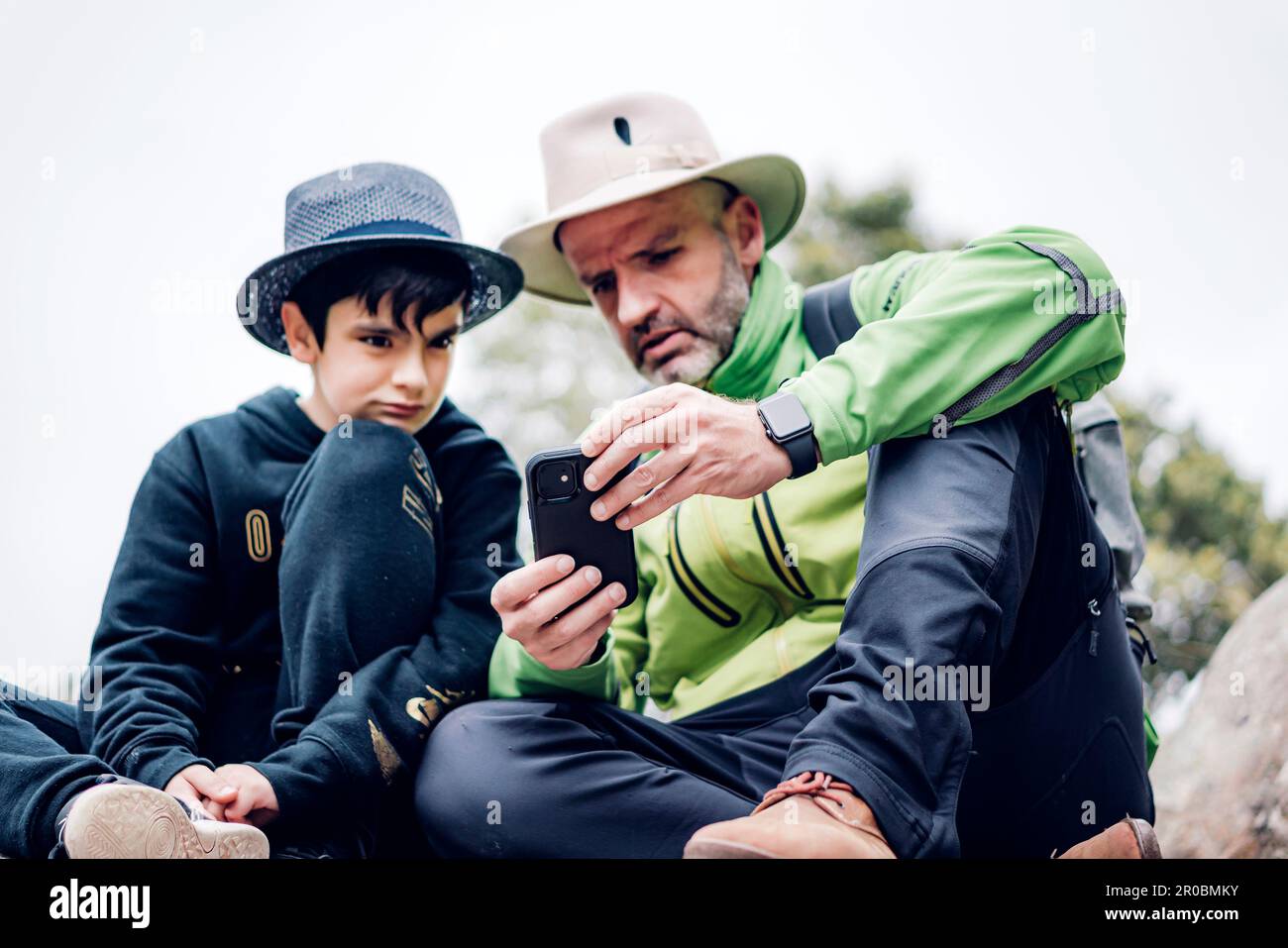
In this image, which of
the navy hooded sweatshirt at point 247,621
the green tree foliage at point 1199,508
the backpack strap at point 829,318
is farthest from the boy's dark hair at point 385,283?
the green tree foliage at point 1199,508

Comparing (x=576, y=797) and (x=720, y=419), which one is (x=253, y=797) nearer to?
(x=576, y=797)

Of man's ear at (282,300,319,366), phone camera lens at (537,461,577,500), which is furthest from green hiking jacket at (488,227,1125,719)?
man's ear at (282,300,319,366)

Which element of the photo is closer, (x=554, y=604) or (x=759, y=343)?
(x=554, y=604)

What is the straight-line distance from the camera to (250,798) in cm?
190

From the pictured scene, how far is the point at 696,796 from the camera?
6.40ft

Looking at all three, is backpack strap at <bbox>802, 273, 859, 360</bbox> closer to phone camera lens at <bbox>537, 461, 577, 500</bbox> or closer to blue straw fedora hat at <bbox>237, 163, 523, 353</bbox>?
blue straw fedora hat at <bbox>237, 163, 523, 353</bbox>

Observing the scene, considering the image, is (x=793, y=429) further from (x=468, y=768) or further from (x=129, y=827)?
(x=129, y=827)

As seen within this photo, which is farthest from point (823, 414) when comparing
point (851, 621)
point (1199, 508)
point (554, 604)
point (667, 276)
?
point (1199, 508)

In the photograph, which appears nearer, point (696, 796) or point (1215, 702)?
point (696, 796)

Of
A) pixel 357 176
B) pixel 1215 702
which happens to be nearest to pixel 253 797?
pixel 357 176

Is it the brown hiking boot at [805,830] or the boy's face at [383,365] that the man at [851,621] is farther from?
the boy's face at [383,365]

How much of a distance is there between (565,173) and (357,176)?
0.51 metres

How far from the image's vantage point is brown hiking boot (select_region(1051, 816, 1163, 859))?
1.93 metres

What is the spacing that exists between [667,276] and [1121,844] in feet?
5.07
